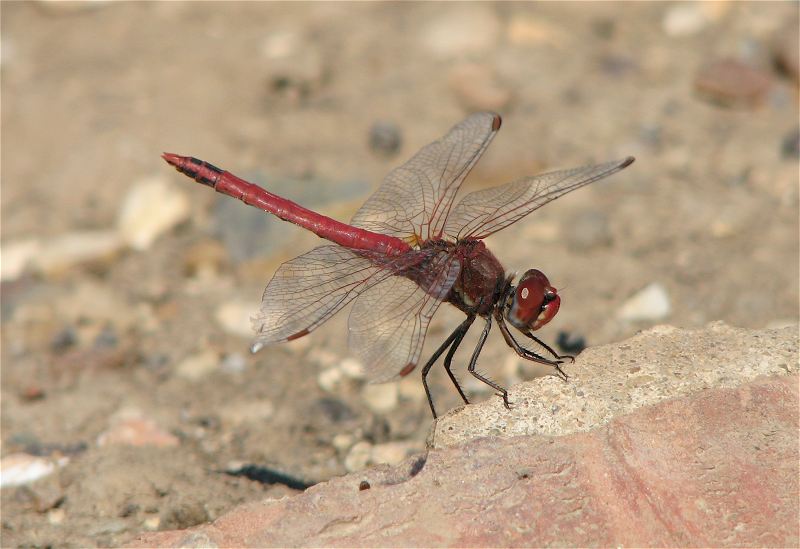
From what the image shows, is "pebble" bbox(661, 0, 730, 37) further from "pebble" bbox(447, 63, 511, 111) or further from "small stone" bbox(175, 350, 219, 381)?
"small stone" bbox(175, 350, 219, 381)

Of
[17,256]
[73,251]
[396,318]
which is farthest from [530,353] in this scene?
[17,256]

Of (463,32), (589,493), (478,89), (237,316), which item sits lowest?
(589,493)

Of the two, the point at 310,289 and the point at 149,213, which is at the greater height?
the point at 149,213

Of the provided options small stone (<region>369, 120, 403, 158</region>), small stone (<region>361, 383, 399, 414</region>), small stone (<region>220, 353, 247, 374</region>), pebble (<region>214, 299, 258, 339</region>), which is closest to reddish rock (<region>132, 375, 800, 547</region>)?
small stone (<region>361, 383, 399, 414</region>)

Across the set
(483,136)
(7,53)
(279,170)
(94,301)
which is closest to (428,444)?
(483,136)

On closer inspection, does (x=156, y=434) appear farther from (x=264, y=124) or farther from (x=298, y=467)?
(x=264, y=124)

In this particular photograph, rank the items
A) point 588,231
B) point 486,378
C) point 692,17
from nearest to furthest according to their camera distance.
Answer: point 486,378 → point 588,231 → point 692,17

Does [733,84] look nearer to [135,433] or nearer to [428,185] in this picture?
[428,185]
